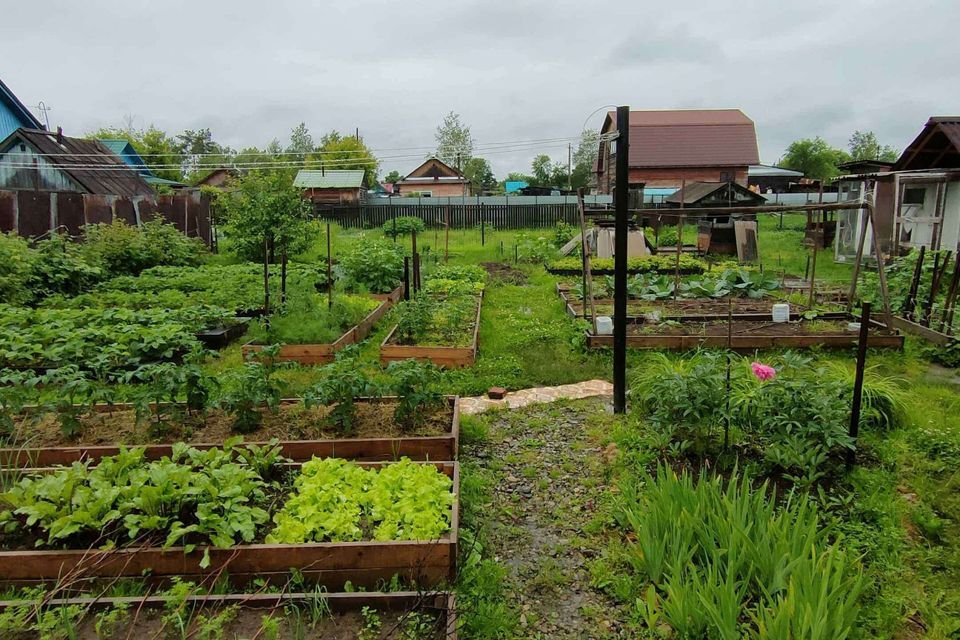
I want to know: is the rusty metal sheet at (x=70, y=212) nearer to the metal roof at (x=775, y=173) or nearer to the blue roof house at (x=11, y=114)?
the blue roof house at (x=11, y=114)

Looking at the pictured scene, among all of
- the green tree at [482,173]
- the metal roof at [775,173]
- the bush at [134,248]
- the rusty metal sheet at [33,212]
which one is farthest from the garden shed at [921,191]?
the green tree at [482,173]

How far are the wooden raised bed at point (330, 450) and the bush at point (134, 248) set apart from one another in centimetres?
859

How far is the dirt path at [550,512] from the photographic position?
279 cm

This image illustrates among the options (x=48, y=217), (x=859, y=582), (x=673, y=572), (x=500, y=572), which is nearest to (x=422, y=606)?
(x=500, y=572)

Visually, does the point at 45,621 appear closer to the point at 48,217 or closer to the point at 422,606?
the point at 422,606

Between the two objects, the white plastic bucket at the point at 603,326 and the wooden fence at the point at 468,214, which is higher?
the wooden fence at the point at 468,214

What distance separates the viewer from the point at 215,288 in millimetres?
9875

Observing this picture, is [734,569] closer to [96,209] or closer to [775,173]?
[96,209]

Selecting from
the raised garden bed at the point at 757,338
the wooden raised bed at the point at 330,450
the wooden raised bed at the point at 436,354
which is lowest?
the wooden raised bed at the point at 330,450

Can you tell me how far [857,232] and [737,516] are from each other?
15030 mm

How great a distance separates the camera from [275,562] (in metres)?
2.82

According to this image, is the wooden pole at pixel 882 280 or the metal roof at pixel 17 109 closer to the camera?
the wooden pole at pixel 882 280

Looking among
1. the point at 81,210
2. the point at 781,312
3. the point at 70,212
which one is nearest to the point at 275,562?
the point at 781,312

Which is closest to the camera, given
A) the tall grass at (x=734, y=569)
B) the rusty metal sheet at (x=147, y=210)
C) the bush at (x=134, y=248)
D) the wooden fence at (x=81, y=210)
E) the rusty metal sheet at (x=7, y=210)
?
the tall grass at (x=734, y=569)
